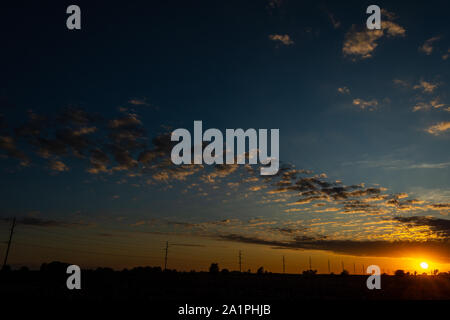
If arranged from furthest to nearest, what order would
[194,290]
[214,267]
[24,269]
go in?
1. [214,267]
2. [24,269]
3. [194,290]

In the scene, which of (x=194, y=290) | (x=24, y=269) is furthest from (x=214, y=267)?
(x=194, y=290)

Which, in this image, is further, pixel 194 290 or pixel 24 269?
pixel 24 269

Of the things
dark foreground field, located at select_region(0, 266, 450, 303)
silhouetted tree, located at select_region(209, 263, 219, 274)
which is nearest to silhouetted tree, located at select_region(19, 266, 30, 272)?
dark foreground field, located at select_region(0, 266, 450, 303)

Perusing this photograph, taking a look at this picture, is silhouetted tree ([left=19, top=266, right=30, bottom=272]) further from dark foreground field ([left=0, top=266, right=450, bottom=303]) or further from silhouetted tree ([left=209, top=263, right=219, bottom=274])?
silhouetted tree ([left=209, top=263, right=219, bottom=274])

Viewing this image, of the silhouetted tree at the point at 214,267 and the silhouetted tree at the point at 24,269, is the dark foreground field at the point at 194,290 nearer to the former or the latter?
the silhouetted tree at the point at 24,269

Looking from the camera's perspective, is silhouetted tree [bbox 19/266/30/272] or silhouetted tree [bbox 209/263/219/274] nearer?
silhouetted tree [bbox 19/266/30/272]

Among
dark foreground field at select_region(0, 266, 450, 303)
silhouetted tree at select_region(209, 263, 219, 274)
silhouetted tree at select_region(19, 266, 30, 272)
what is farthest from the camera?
silhouetted tree at select_region(209, 263, 219, 274)

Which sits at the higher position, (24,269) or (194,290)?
(194,290)

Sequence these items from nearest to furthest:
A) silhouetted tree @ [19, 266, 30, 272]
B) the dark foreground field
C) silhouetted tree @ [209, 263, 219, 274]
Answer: the dark foreground field → silhouetted tree @ [19, 266, 30, 272] → silhouetted tree @ [209, 263, 219, 274]

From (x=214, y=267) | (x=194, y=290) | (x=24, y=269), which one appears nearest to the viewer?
(x=194, y=290)

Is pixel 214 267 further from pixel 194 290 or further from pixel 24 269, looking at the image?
pixel 194 290
